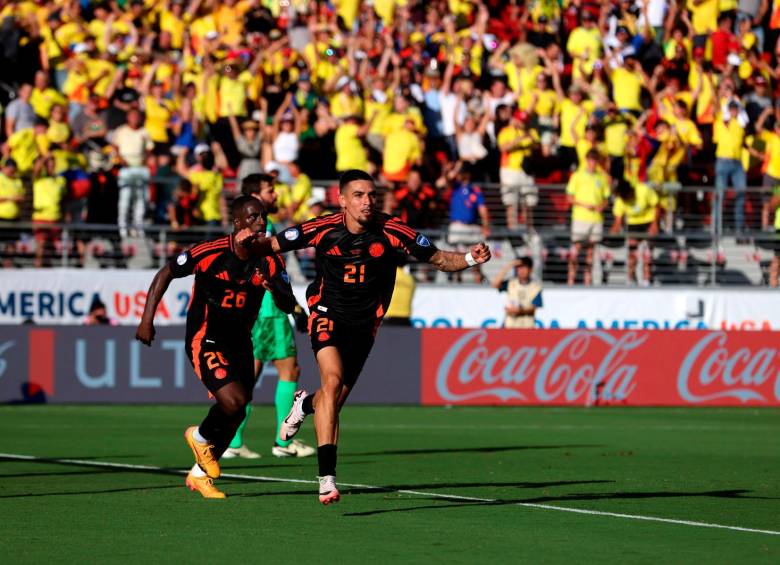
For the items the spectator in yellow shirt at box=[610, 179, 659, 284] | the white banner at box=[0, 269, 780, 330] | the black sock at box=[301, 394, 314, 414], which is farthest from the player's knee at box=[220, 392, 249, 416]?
the spectator in yellow shirt at box=[610, 179, 659, 284]

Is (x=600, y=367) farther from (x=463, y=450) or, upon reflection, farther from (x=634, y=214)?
(x=463, y=450)

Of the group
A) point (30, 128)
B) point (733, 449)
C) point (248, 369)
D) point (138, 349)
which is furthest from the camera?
point (30, 128)

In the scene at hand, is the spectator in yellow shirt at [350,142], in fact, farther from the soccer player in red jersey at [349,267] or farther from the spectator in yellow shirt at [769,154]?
the soccer player in red jersey at [349,267]

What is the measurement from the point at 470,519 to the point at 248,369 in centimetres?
240

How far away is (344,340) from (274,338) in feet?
13.7

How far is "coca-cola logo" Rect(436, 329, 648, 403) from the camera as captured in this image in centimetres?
2281

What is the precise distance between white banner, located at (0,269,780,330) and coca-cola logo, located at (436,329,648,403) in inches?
75.3

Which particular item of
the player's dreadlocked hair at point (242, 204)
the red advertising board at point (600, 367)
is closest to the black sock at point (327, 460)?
the player's dreadlocked hair at point (242, 204)

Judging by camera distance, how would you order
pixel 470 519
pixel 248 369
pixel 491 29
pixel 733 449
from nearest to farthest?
pixel 470 519, pixel 248 369, pixel 733 449, pixel 491 29

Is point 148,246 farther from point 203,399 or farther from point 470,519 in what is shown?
point 470,519

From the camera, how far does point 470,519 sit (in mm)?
9672

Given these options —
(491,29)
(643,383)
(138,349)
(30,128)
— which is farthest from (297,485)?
(491,29)

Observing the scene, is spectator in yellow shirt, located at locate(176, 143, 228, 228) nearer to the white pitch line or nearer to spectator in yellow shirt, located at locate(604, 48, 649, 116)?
spectator in yellow shirt, located at locate(604, 48, 649, 116)

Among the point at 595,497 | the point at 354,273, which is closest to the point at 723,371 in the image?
the point at 595,497
